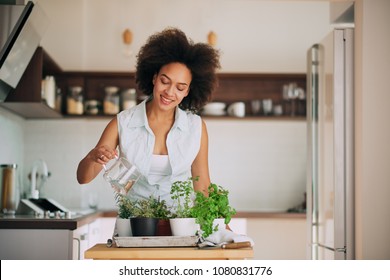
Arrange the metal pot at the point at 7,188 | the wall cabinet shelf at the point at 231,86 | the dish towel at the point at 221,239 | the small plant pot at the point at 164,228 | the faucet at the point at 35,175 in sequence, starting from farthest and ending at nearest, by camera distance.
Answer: the wall cabinet shelf at the point at 231,86 < the faucet at the point at 35,175 < the metal pot at the point at 7,188 < the small plant pot at the point at 164,228 < the dish towel at the point at 221,239

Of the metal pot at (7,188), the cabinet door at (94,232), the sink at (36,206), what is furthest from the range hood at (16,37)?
the cabinet door at (94,232)

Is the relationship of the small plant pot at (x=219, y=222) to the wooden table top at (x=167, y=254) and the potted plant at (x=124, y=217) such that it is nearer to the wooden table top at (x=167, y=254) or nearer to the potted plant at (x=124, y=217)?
the wooden table top at (x=167, y=254)

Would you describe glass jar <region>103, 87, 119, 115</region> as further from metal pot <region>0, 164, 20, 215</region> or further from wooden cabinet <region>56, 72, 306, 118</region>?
metal pot <region>0, 164, 20, 215</region>

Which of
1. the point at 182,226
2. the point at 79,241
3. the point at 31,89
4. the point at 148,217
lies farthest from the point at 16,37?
the point at 182,226

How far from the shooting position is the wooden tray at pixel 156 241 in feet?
8.82

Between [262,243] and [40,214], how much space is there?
1.87 metres

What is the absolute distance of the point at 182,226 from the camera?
9.00ft

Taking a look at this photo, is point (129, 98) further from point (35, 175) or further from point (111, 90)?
point (35, 175)

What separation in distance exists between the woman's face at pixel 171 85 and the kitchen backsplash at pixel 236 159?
2.41 m

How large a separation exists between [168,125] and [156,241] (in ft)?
3.33

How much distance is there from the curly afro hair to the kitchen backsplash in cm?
229

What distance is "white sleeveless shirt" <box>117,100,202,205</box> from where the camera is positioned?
3.49 meters
